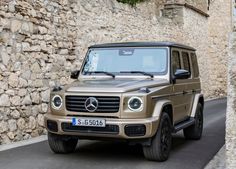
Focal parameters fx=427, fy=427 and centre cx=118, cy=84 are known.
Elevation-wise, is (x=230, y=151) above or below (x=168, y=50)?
below

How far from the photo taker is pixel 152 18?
54.3 ft

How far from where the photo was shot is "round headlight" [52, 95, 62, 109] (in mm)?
6645

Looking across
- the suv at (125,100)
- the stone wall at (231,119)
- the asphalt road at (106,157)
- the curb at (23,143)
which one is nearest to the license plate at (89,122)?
the suv at (125,100)

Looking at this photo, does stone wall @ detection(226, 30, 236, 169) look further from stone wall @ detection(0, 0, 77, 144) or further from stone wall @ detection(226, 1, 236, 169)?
stone wall @ detection(0, 0, 77, 144)

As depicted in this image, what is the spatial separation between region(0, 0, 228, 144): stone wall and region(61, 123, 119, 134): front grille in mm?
2163

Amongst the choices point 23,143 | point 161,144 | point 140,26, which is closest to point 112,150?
point 161,144

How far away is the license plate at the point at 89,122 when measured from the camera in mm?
6203

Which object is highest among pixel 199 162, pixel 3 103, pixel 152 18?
pixel 152 18

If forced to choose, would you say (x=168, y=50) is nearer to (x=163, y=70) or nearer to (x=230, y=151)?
(x=163, y=70)

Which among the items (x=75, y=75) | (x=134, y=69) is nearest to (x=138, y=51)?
(x=134, y=69)

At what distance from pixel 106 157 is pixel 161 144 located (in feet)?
3.32

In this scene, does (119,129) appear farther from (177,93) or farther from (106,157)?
(177,93)

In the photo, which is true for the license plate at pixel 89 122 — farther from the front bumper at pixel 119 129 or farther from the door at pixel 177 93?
the door at pixel 177 93

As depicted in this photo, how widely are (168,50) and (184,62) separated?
3.28 ft
